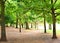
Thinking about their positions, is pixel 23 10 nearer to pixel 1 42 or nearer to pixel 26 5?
pixel 26 5

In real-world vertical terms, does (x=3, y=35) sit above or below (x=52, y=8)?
below

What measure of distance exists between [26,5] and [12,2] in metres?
1.82

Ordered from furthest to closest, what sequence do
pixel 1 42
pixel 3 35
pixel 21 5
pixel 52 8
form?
pixel 52 8
pixel 21 5
pixel 3 35
pixel 1 42

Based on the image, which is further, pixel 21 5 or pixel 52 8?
pixel 52 8

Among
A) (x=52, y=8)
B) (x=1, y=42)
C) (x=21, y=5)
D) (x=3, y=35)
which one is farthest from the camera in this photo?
(x=52, y=8)

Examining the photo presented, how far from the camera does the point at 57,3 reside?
20141mm

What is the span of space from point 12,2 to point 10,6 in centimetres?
102

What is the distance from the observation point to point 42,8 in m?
20.9

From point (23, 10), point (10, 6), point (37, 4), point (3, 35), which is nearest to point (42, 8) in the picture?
point (37, 4)

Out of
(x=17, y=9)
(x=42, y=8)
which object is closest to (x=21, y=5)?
(x=17, y=9)

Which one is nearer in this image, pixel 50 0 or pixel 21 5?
pixel 21 5

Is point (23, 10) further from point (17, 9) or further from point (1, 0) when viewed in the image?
point (1, 0)

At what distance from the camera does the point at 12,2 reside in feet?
65.3

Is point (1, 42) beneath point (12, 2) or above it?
beneath
